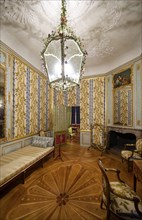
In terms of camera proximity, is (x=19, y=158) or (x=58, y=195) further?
(x=19, y=158)

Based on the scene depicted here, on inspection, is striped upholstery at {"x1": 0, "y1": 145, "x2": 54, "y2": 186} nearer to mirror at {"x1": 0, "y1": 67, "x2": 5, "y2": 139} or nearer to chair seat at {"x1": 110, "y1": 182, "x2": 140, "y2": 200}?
mirror at {"x1": 0, "y1": 67, "x2": 5, "y2": 139}

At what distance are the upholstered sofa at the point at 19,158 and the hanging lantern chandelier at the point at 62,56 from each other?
2.50 m

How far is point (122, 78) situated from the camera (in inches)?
226

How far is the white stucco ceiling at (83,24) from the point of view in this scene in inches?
117

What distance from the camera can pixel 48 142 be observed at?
203 inches

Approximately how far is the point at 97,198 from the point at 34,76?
17.6 ft

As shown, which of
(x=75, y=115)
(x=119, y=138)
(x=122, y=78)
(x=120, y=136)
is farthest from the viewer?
(x=75, y=115)

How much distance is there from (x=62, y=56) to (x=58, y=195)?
3.23 meters

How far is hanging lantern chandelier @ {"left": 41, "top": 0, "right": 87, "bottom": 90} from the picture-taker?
7.64 feet

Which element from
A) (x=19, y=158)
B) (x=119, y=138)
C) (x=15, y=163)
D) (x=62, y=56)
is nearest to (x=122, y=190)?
(x=62, y=56)

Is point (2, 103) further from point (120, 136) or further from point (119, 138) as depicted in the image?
point (119, 138)

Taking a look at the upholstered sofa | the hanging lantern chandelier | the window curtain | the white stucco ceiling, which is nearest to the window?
the window curtain

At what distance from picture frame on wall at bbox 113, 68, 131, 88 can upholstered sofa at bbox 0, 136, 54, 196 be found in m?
4.37

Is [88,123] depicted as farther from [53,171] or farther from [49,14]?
[49,14]
